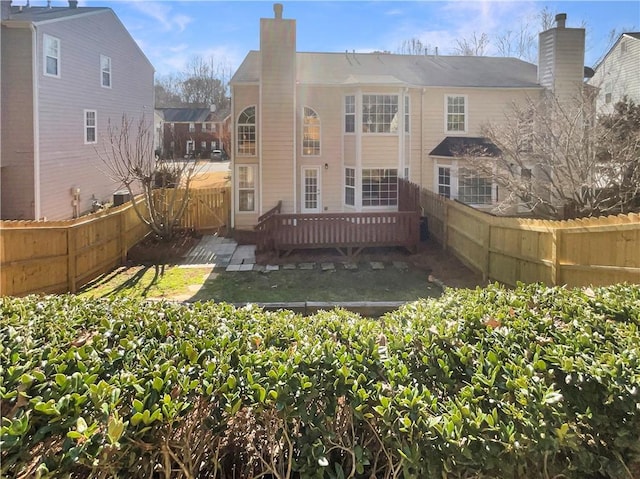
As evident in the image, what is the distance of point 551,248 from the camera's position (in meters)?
8.25

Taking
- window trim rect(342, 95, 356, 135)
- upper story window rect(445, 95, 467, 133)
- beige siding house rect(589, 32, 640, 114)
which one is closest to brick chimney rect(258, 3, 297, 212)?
window trim rect(342, 95, 356, 135)

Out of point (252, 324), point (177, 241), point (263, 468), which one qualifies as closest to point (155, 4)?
point (252, 324)

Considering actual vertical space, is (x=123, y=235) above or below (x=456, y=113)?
below

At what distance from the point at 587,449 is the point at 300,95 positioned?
1696 centimetres

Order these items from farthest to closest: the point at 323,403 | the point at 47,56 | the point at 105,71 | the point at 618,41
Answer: the point at 618,41 < the point at 105,71 < the point at 47,56 < the point at 323,403

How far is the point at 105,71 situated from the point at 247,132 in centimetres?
850

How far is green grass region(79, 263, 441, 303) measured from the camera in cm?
992

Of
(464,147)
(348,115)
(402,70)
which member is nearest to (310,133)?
(348,115)

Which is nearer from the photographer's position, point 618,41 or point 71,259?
point 71,259

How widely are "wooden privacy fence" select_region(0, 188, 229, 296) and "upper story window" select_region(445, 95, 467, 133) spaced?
1257cm

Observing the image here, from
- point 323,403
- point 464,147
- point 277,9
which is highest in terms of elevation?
point 277,9

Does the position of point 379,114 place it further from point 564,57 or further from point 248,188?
point 564,57

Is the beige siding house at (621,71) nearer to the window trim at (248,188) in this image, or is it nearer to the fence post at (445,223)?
the fence post at (445,223)

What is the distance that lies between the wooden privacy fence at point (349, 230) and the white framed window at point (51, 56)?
34.0 ft
